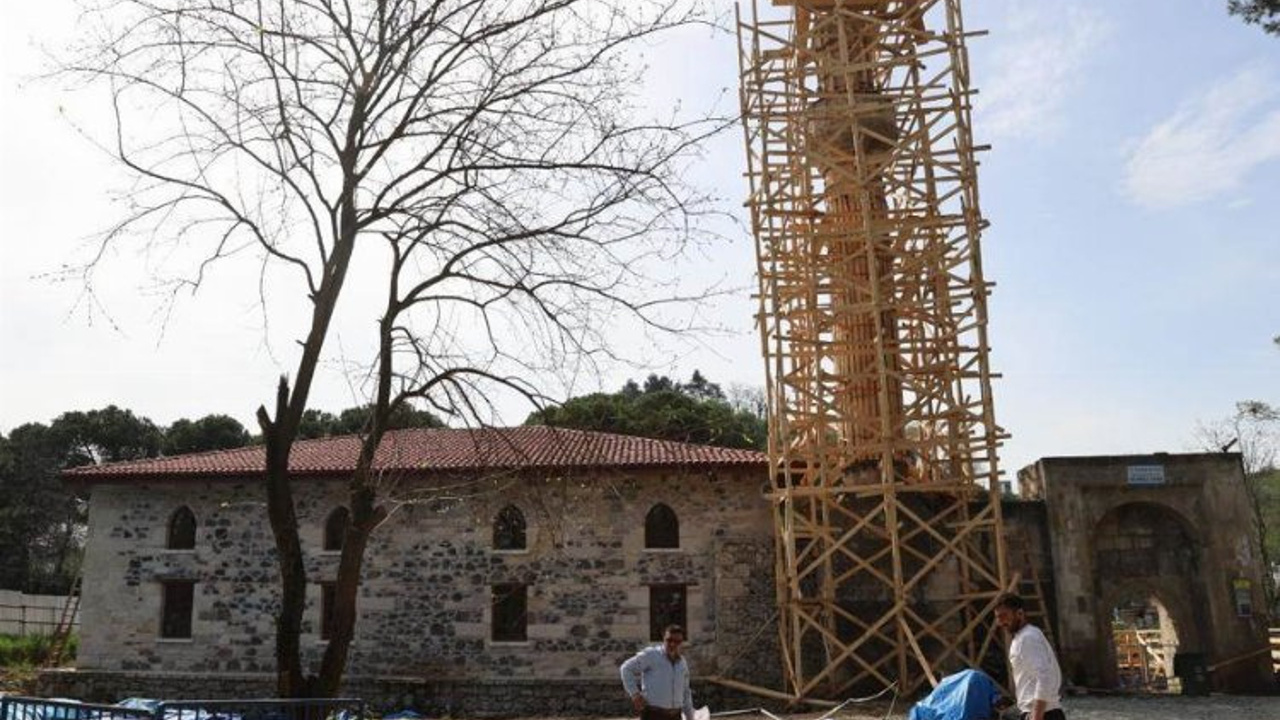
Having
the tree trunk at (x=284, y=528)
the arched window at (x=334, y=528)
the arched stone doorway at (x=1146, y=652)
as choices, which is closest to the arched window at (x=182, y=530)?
the arched window at (x=334, y=528)

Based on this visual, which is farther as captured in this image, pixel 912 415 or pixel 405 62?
pixel 912 415

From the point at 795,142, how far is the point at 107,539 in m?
15.4

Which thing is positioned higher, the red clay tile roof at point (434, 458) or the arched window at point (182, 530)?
the red clay tile roof at point (434, 458)

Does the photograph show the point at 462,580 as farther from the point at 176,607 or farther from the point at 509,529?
the point at 176,607

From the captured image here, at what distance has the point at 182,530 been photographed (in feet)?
68.5

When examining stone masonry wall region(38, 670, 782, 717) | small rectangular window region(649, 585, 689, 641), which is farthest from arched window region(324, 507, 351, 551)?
small rectangular window region(649, 585, 689, 641)

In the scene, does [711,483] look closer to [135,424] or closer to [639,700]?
[639,700]

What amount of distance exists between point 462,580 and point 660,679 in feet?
40.4

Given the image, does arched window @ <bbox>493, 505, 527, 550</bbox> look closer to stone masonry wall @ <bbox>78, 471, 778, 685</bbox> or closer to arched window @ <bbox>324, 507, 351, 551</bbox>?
stone masonry wall @ <bbox>78, 471, 778, 685</bbox>

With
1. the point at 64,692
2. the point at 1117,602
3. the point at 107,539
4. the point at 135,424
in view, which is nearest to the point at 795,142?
the point at 1117,602

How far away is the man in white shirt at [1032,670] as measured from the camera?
6.79 m

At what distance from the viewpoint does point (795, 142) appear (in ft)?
59.5

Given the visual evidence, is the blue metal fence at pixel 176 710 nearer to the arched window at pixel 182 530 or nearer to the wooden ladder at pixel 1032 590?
the wooden ladder at pixel 1032 590

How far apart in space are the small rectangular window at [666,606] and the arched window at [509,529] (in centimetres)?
266
